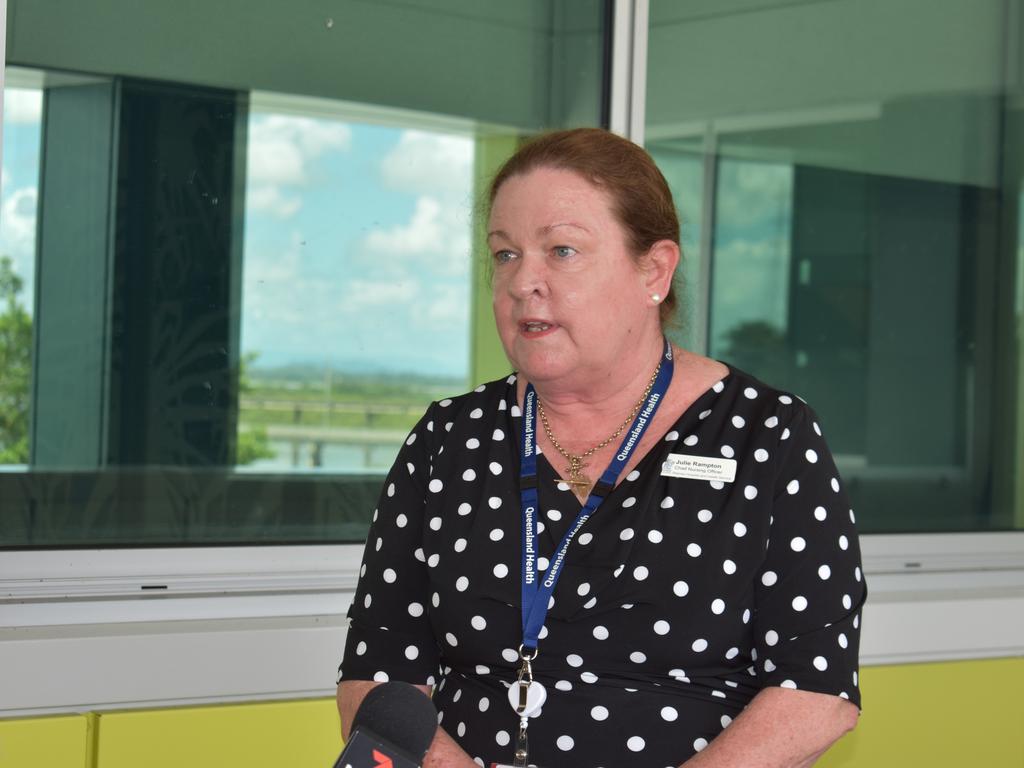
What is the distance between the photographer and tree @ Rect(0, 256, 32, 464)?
96.3 inches

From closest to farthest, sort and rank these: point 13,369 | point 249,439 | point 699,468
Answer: point 699,468
point 13,369
point 249,439

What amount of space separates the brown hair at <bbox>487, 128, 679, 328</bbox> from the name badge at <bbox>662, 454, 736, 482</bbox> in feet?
0.97

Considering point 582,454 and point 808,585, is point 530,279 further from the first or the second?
point 808,585

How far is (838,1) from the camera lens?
3.42m

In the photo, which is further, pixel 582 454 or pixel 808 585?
pixel 582 454

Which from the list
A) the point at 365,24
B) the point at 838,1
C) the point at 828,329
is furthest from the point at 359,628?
the point at 838,1

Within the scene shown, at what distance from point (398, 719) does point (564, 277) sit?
809mm

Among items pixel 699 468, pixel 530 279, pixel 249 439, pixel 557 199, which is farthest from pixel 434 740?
pixel 249 439

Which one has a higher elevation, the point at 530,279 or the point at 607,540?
the point at 530,279

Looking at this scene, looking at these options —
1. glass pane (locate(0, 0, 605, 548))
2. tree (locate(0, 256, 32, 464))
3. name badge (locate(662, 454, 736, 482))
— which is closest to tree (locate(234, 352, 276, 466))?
glass pane (locate(0, 0, 605, 548))

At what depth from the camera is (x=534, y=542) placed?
1727 mm

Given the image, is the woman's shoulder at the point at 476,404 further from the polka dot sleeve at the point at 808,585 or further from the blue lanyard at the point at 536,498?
the polka dot sleeve at the point at 808,585

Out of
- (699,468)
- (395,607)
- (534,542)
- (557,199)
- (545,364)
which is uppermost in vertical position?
(557,199)

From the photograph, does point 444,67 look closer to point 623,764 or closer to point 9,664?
point 9,664
